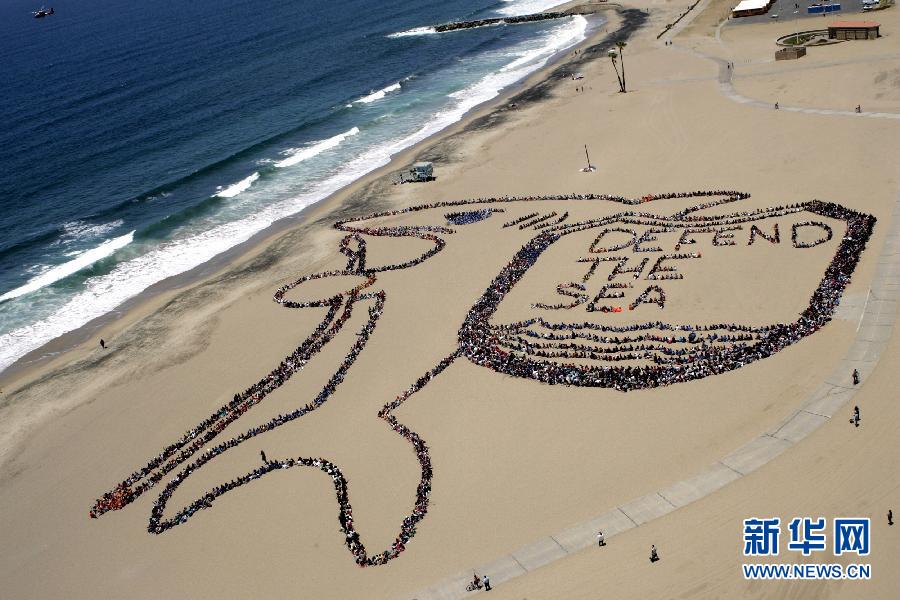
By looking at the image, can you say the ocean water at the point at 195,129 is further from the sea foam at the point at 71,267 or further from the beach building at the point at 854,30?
the beach building at the point at 854,30

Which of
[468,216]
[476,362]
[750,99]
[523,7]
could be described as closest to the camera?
[476,362]

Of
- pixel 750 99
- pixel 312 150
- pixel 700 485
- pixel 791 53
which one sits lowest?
pixel 700 485

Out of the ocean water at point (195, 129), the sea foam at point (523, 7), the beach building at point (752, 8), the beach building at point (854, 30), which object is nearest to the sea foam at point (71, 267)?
the ocean water at point (195, 129)

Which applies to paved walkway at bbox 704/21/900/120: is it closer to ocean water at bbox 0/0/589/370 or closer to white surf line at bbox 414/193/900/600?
ocean water at bbox 0/0/589/370

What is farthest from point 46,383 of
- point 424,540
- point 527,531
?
point 527,531

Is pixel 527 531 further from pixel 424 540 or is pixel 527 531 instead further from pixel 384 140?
pixel 384 140

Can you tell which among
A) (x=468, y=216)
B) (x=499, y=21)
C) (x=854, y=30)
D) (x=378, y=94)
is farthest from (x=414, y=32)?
(x=468, y=216)

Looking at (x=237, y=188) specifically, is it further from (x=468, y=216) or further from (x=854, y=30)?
(x=854, y=30)
